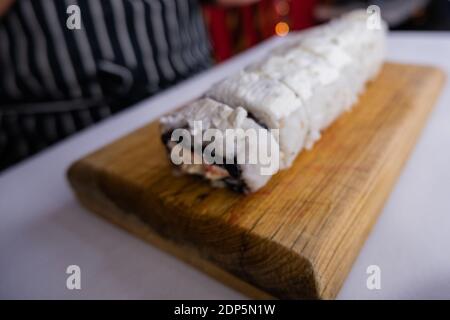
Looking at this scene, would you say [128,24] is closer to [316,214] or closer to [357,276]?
[316,214]

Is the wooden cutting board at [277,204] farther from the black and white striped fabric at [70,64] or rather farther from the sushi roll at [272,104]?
the black and white striped fabric at [70,64]

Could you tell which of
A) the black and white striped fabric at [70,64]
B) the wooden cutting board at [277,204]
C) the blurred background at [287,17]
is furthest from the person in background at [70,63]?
the blurred background at [287,17]

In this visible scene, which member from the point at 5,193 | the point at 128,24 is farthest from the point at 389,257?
the point at 128,24

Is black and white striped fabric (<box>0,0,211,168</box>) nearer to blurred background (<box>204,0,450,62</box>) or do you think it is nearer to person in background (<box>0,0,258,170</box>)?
person in background (<box>0,0,258,170</box>)

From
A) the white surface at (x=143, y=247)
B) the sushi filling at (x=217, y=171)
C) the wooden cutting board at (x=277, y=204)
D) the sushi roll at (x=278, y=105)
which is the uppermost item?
the sushi roll at (x=278, y=105)

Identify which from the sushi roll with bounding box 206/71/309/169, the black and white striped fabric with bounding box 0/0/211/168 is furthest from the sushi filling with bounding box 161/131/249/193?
the black and white striped fabric with bounding box 0/0/211/168

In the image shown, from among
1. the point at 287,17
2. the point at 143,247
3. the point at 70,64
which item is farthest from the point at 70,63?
the point at 287,17
